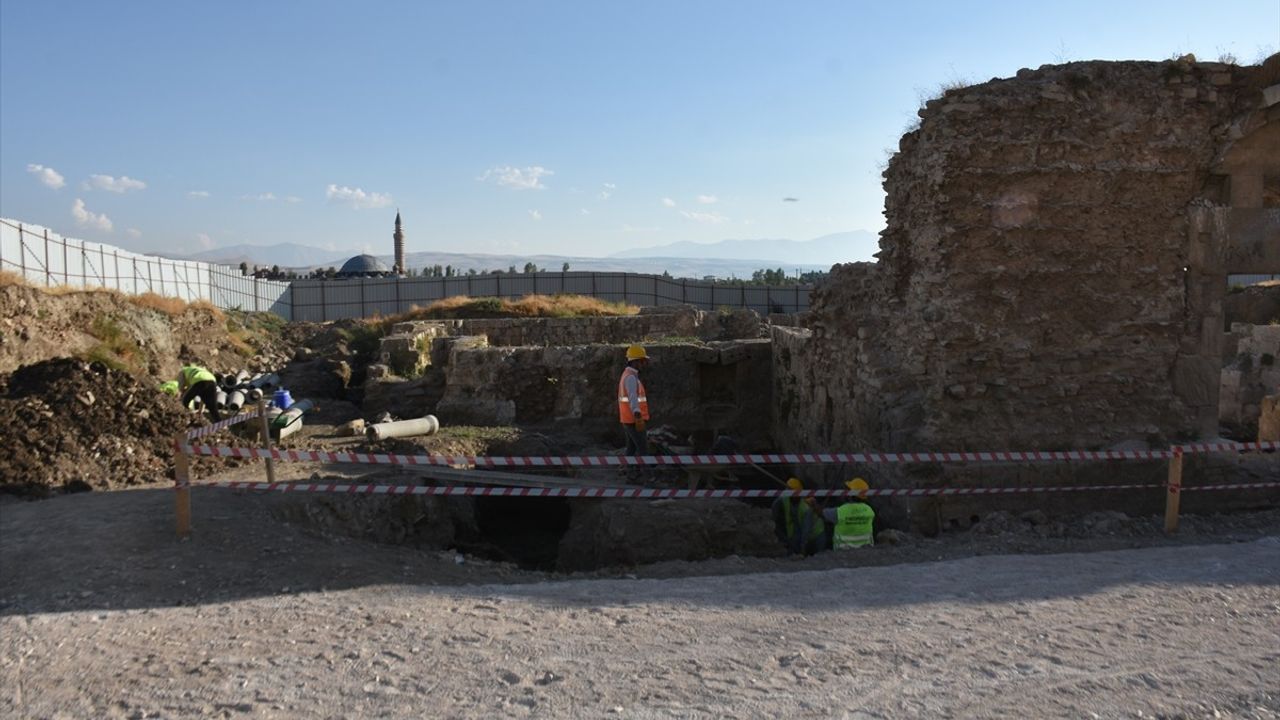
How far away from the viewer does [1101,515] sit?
7781mm

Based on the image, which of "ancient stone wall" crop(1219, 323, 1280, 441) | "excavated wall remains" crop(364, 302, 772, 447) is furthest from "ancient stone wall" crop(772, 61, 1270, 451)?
"ancient stone wall" crop(1219, 323, 1280, 441)

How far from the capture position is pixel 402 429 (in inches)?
472

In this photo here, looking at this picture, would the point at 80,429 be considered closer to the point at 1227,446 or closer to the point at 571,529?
the point at 571,529

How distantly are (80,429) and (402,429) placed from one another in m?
3.61

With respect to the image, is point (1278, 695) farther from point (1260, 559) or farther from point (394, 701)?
point (394, 701)

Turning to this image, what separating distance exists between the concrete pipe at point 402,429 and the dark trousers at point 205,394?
259 centimetres

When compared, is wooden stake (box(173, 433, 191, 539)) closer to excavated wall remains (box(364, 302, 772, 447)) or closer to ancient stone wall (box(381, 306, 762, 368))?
excavated wall remains (box(364, 302, 772, 447))

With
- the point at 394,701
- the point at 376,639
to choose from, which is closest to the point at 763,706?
the point at 394,701

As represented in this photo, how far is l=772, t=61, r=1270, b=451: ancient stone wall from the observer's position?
313 inches

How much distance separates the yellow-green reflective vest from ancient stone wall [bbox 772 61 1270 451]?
3.44 ft

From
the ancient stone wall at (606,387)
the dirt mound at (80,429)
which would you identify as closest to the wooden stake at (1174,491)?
the ancient stone wall at (606,387)

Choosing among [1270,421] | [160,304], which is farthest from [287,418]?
[1270,421]

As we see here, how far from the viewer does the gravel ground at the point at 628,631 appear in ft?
13.1

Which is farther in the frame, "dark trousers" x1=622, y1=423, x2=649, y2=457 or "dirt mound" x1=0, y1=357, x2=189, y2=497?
"dark trousers" x1=622, y1=423, x2=649, y2=457
